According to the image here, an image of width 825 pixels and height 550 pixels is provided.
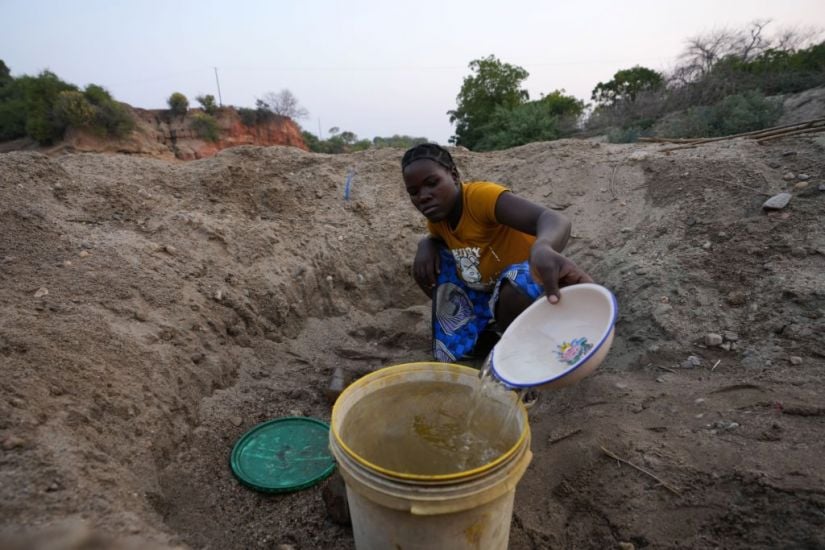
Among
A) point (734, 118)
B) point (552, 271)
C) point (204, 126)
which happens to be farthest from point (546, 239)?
point (204, 126)

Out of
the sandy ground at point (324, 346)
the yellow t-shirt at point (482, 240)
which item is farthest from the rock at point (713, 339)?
the yellow t-shirt at point (482, 240)

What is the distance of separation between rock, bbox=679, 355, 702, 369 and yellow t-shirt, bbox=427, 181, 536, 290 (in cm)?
93

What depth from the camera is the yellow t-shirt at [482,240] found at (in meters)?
2.16

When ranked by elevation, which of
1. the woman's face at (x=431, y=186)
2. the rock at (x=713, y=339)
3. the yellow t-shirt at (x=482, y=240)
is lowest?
the rock at (x=713, y=339)

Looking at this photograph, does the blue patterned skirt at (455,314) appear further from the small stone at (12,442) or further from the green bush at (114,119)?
the green bush at (114,119)

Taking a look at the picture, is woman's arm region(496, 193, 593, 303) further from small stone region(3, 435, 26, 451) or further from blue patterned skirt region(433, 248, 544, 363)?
small stone region(3, 435, 26, 451)

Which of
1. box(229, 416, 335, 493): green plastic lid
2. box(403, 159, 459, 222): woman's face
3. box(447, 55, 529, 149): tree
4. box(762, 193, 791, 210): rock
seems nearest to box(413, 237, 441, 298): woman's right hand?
box(403, 159, 459, 222): woman's face

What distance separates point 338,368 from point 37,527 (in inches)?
67.0

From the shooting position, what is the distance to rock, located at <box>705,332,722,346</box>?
7.22 ft

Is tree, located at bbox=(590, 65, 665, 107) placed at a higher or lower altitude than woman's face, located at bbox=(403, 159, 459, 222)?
higher

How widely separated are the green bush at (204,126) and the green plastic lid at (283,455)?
1941 centimetres

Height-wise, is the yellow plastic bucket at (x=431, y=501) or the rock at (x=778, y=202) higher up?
the rock at (x=778, y=202)

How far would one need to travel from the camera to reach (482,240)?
2287 millimetres

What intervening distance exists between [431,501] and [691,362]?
1.73 metres
